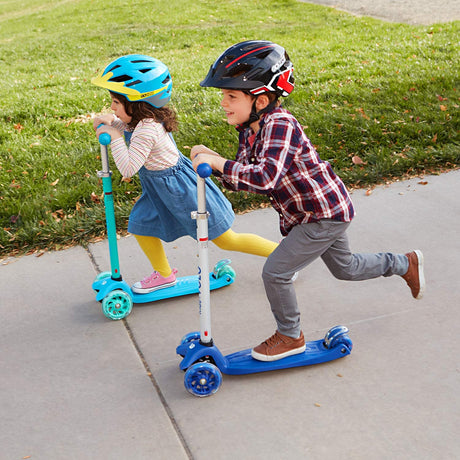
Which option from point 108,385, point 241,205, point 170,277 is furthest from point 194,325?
point 241,205

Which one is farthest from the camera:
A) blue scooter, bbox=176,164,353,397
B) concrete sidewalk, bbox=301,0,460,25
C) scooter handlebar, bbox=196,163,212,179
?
concrete sidewalk, bbox=301,0,460,25

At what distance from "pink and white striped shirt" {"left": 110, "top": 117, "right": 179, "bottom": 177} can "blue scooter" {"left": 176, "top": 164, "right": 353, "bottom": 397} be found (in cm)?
74

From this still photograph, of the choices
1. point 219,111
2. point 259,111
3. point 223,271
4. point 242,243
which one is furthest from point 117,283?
point 219,111

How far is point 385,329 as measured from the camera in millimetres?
3438

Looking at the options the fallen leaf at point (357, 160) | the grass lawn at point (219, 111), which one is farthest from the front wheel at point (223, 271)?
the fallen leaf at point (357, 160)

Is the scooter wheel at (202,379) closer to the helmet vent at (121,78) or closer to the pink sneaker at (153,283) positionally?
the pink sneaker at (153,283)

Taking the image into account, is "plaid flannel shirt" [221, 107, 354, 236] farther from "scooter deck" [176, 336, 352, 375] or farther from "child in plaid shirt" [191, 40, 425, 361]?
"scooter deck" [176, 336, 352, 375]

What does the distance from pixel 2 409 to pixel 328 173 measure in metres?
1.89

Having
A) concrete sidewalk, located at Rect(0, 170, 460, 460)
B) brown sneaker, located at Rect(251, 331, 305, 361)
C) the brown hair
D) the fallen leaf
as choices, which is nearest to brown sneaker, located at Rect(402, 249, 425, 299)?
concrete sidewalk, located at Rect(0, 170, 460, 460)

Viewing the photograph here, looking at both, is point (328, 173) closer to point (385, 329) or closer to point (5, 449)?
point (385, 329)

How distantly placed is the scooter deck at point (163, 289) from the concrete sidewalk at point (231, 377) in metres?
0.06

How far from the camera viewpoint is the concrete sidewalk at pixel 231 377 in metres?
2.66

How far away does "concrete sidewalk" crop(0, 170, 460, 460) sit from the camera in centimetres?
266

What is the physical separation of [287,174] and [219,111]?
167 inches
